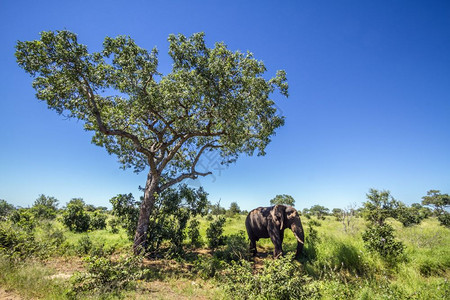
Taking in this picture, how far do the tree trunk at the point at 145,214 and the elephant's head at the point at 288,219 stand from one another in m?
7.61

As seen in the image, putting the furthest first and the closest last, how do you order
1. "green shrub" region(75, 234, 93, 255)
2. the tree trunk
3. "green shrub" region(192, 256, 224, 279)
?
"green shrub" region(75, 234, 93, 255) < the tree trunk < "green shrub" region(192, 256, 224, 279)

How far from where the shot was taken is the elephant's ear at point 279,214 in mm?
10859

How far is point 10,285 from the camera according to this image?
19.2 ft

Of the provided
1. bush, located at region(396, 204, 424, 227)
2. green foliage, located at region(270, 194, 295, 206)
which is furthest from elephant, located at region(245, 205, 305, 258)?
green foliage, located at region(270, 194, 295, 206)

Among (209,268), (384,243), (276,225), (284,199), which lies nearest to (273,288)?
(209,268)

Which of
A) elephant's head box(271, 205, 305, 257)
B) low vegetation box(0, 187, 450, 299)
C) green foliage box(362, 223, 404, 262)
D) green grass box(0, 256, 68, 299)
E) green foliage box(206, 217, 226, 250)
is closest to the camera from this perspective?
green grass box(0, 256, 68, 299)

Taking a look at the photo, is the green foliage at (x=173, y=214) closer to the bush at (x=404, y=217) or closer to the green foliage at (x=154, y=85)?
the green foliage at (x=154, y=85)

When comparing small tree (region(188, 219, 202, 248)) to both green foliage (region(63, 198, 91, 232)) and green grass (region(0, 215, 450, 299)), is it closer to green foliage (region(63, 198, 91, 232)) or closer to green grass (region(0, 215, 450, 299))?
green grass (region(0, 215, 450, 299))

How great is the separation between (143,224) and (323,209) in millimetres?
79721

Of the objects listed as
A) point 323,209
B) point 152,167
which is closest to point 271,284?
point 152,167

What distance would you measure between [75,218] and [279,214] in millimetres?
19790

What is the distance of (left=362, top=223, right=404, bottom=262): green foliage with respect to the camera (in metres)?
8.22

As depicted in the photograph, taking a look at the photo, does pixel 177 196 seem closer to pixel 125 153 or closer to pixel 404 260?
pixel 125 153

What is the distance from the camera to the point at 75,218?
59.9 ft
